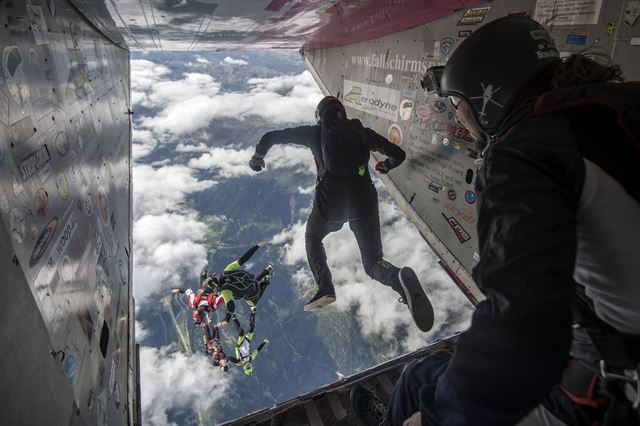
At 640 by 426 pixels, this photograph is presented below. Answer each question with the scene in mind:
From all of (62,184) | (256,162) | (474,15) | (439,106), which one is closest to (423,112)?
(439,106)

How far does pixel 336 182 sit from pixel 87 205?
6.93 ft

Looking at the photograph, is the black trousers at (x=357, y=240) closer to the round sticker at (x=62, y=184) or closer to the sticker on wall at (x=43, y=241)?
the round sticker at (x=62, y=184)

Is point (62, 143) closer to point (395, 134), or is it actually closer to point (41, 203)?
point (41, 203)

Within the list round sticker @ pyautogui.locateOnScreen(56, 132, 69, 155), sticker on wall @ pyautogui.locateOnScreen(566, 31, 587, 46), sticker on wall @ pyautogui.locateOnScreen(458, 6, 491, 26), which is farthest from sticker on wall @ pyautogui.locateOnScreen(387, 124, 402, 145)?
round sticker @ pyautogui.locateOnScreen(56, 132, 69, 155)

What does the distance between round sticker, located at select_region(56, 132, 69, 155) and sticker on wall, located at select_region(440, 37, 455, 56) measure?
3.27 metres

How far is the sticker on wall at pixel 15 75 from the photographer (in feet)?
4.07

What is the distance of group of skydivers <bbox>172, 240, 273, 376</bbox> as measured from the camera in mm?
5473

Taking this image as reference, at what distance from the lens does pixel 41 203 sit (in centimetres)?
145

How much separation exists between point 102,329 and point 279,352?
99397 mm

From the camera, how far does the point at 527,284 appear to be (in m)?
0.79

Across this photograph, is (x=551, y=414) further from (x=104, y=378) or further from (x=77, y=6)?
(x=77, y=6)

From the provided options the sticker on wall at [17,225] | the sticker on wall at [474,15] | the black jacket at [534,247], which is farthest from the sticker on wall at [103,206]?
the sticker on wall at [474,15]

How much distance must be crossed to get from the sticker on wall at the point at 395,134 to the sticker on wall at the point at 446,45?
1125 mm

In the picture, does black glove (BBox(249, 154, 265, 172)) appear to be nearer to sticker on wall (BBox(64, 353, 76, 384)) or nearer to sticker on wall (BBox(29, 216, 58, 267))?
sticker on wall (BBox(29, 216, 58, 267))
